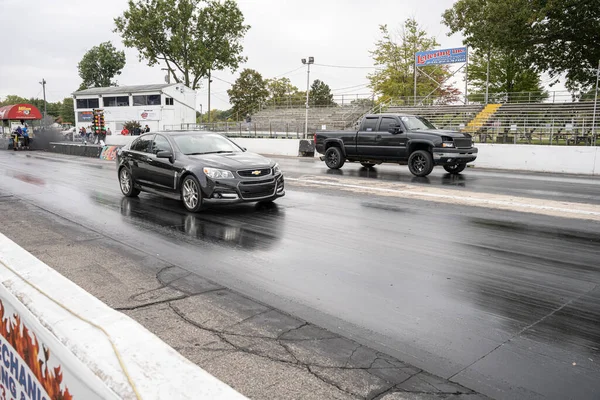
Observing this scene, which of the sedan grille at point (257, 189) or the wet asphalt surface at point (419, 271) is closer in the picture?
the wet asphalt surface at point (419, 271)

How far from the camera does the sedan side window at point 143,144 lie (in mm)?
10628

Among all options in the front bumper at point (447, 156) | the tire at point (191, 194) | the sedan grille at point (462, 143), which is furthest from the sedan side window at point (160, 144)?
the sedan grille at point (462, 143)

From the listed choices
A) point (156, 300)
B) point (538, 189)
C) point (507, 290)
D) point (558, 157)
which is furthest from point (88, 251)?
point (558, 157)

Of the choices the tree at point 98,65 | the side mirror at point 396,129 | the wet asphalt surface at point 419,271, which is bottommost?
the wet asphalt surface at point 419,271

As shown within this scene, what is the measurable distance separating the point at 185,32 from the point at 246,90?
81.9ft

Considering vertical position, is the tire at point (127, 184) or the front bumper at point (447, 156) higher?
the front bumper at point (447, 156)

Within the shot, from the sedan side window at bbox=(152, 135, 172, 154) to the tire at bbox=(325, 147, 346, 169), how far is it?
8.37 m

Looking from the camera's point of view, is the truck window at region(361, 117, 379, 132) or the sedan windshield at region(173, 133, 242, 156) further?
the truck window at region(361, 117, 379, 132)

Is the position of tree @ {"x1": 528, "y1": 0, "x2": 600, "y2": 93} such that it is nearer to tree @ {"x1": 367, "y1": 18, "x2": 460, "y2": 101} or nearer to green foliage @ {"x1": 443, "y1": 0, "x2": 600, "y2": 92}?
green foliage @ {"x1": 443, "y1": 0, "x2": 600, "y2": 92}

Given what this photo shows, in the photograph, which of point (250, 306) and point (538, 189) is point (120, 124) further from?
point (250, 306)

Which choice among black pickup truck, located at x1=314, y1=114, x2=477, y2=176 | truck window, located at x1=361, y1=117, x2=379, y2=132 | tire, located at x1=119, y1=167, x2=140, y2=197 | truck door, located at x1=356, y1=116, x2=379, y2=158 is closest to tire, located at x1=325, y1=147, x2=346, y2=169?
black pickup truck, located at x1=314, y1=114, x2=477, y2=176

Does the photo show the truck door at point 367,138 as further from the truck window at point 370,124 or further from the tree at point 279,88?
the tree at point 279,88

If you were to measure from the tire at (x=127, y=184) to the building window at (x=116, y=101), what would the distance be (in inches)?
2176

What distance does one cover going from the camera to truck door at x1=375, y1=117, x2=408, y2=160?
15.6 meters
